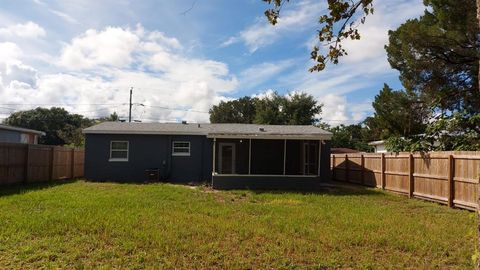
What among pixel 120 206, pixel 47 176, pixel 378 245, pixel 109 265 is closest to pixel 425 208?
pixel 378 245

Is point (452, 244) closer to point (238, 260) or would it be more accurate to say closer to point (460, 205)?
point (238, 260)

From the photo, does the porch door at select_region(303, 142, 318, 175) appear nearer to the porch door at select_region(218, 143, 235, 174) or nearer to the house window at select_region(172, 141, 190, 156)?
the porch door at select_region(218, 143, 235, 174)

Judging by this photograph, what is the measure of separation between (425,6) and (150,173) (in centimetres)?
1427

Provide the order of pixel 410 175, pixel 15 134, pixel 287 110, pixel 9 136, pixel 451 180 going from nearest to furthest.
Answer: pixel 451 180
pixel 410 175
pixel 9 136
pixel 15 134
pixel 287 110

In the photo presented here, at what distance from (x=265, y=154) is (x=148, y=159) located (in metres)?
5.91

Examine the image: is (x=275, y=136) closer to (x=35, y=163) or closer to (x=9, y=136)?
(x=35, y=163)

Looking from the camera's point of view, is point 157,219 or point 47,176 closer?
point 157,219

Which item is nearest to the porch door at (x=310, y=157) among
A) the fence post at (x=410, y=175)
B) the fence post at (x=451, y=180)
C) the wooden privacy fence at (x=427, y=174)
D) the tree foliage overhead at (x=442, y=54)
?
the wooden privacy fence at (x=427, y=174)

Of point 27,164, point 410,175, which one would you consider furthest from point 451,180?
point 27,164

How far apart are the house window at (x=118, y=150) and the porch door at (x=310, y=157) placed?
9032 millimetres

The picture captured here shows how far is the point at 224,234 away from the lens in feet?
26.7

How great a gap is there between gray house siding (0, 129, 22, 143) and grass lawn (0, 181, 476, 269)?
49.1ft

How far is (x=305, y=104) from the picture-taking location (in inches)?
1746

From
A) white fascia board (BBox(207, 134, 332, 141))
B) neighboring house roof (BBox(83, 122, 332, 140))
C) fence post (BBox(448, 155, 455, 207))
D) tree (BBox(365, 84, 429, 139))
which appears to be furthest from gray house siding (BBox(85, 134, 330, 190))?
fence post (BBox(448, 155, 455, 207))
